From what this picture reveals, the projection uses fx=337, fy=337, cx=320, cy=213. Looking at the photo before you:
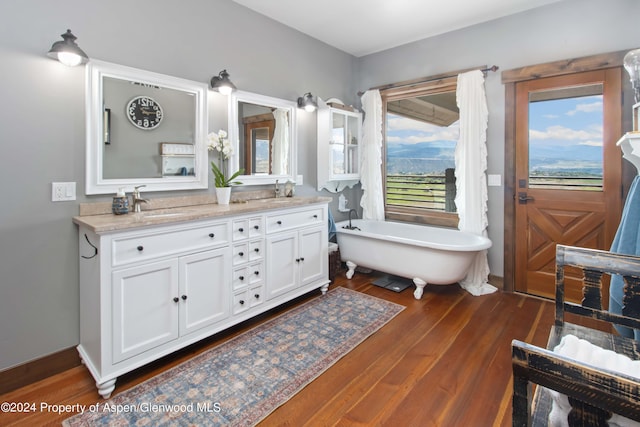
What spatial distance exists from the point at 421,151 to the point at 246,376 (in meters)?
3.29

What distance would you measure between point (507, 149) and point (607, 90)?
34.1 inches

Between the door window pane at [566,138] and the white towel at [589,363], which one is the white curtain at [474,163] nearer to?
the door window pane at [566,138]

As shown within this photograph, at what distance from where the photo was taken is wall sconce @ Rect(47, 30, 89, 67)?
6.42 ft

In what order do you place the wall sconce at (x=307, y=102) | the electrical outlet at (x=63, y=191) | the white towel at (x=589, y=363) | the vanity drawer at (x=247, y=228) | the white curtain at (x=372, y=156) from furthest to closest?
the white curtain at (x=372, y=156)
the wall sconce at (x=307, y=102)
the vanity drawer at (x=247, y=228)
the electrical outlet at (x=63, y=191)
the white towel at (x=589, y=363)

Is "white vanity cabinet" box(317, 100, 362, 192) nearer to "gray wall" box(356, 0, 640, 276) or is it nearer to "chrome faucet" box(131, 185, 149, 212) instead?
"gray wall" box(356, 0, 640, 276)

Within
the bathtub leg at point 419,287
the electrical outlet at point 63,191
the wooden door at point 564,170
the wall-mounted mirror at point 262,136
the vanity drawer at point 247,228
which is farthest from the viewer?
the bathtub leg at point 419,287

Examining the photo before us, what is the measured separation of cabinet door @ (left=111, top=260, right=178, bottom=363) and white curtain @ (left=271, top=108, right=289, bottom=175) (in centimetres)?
167

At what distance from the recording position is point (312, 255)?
3.25m

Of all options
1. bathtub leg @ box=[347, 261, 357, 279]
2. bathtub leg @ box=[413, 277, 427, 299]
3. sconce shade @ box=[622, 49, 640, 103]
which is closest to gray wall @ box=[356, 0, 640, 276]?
bathtub leg @ box=[413, 277, 427, 299]

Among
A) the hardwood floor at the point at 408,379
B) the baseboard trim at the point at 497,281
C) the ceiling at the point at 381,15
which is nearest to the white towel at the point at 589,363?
the hardwood floor at the point at 408,379

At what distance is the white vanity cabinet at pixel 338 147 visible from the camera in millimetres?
3965

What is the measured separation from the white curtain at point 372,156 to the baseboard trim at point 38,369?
11.0 feet

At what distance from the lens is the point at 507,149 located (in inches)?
134

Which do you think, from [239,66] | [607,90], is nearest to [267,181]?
[239,66]
